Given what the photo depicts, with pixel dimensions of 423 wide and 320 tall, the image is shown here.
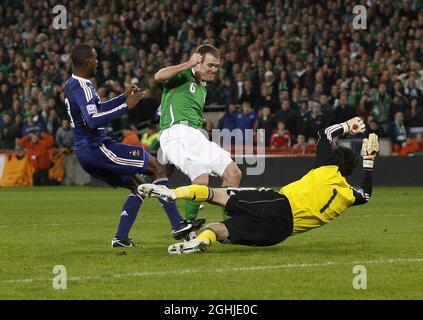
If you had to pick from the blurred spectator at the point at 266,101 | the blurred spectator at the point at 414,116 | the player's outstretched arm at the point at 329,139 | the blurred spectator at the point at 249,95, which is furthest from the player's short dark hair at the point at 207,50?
the blurred spectator at the point at 249,95

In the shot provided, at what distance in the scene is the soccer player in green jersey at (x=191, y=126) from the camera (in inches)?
455

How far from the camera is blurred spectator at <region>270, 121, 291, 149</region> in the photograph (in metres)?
25.1

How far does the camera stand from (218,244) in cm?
1123

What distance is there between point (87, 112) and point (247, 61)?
18.0 metres

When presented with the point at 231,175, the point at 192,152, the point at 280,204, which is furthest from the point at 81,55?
the point at 280,204

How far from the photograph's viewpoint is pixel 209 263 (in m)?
9.42

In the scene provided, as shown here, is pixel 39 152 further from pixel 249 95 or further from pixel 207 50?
pixel 207 50

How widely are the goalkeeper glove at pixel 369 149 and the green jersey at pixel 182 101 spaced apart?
2.30 metres

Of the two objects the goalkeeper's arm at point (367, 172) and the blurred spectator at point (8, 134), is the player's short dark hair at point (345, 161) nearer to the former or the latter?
the goalkeeper's arm at point (367, 172)

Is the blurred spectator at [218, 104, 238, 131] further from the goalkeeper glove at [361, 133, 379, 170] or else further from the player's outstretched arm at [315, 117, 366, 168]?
the player's outstretched arm at [315, 117, 366, 168]

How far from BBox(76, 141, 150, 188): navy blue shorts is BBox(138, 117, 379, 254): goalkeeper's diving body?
1413 mm

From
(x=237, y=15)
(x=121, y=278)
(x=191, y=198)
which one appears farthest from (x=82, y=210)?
(x=237, y=15)
